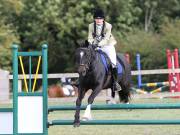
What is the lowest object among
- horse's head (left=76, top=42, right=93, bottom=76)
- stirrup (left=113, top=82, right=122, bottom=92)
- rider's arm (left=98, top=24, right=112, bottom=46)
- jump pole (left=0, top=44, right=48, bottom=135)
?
jump pole (left=0, top=44, right=48, bottom=135)

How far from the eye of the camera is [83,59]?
1139 centimetres

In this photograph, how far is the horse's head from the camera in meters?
11.3

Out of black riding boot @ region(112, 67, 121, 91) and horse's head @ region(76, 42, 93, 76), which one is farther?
black riding boot @ region(112, 67, 121, 91)

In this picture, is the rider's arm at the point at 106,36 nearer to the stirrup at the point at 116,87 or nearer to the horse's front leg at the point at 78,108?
the stirrup at the point at 116,87

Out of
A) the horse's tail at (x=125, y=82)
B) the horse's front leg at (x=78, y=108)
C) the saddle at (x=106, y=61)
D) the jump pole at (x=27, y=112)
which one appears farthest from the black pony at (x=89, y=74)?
the horse's tail at (x=125, y=82)

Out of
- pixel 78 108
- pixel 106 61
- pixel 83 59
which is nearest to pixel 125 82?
pixel 106 61

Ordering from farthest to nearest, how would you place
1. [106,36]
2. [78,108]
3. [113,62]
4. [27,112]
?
[113,62] < [106,36] < [78,108] < [27,112]

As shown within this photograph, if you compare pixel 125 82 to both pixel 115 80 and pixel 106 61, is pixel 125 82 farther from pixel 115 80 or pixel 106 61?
pixel 106 61

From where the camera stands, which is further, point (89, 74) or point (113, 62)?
point (113, 62)

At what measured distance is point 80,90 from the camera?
11.9 m

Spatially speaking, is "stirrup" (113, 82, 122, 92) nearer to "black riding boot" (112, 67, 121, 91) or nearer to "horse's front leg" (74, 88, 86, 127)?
"black riding boot" (112, 67, 121, 91)

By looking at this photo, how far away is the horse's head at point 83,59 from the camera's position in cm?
1126

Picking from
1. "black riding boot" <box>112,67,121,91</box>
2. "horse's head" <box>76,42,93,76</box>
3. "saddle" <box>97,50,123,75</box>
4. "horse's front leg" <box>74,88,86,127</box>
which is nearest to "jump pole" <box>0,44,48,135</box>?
"horse's front leg" <box>74,88,86,127</box>

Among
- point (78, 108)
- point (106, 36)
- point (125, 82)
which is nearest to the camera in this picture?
point (78, 108)
